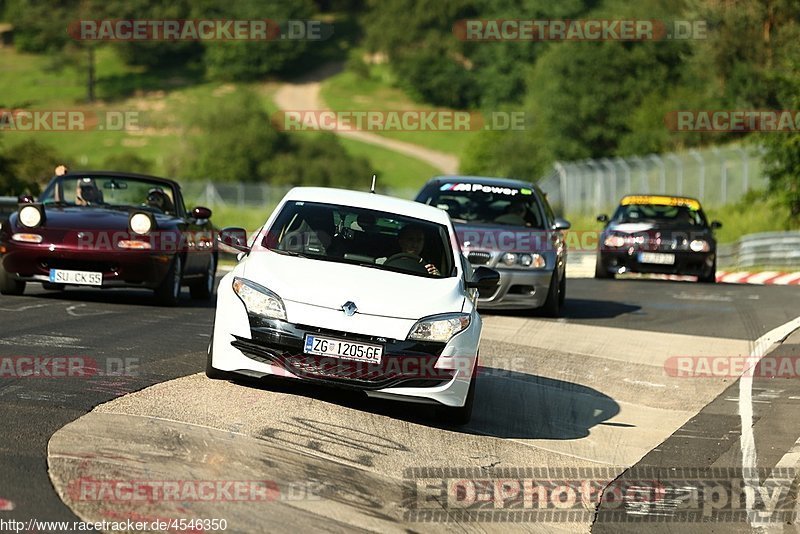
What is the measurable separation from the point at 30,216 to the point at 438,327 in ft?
22.8

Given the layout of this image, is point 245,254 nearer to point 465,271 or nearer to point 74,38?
point 465,271

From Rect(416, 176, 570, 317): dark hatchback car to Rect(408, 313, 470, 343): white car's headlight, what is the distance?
6.23m

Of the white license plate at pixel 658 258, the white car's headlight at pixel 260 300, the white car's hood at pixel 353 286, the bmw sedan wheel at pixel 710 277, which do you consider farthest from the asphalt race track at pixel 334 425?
the bmw sedan wheel at pixel 710 277

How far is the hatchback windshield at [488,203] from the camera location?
1744 centimetres

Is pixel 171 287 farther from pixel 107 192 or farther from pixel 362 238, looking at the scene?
pixel 362 238

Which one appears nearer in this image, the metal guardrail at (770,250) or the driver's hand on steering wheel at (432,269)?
the driver's hand on steering wheel at (432,269)

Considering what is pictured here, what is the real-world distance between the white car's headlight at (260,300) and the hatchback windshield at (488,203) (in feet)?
26.6

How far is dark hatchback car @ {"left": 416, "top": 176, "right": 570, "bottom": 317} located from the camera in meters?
16.5

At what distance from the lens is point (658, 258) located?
24766 mm

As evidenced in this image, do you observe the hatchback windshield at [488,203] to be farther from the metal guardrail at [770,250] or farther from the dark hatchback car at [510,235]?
the metal guardrail at [770,250]

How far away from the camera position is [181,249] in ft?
51.6

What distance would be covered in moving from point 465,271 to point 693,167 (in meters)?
38.0

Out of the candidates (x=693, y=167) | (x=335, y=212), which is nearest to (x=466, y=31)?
(x=693, y=167)

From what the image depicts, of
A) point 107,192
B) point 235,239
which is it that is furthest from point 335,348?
point 107,192
